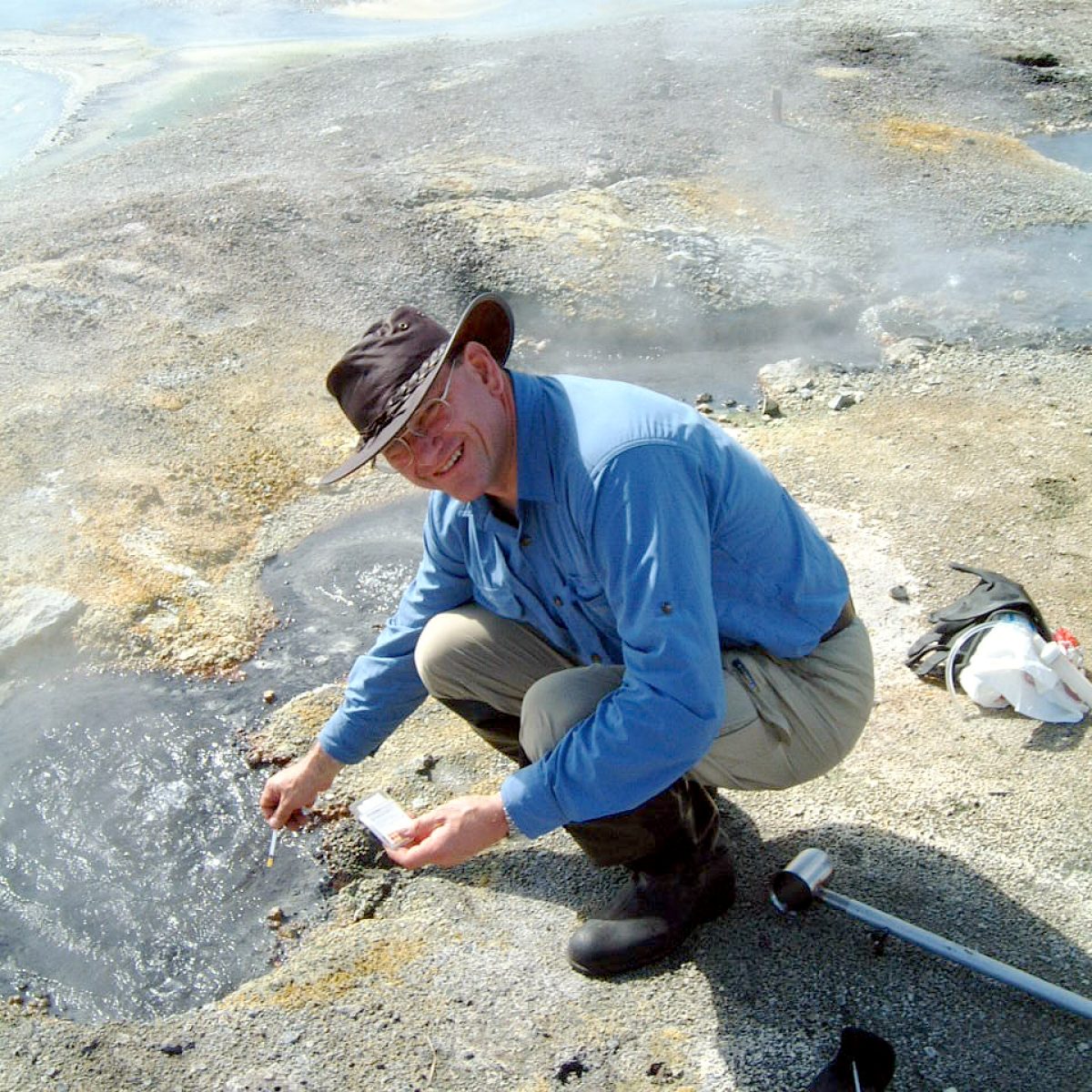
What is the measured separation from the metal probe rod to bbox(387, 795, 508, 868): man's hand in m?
0.76

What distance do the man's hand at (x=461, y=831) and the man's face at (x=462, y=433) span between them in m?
0.58

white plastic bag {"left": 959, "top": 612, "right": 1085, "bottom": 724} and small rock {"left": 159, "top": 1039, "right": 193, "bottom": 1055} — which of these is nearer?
small rock {"left": 159, "top": 1039, "right": 193, "bottom": 1055}

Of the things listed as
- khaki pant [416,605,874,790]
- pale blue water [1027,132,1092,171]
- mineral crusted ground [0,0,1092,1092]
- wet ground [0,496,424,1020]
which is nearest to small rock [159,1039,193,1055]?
mineral crusted ground [0,0,1092,1092]

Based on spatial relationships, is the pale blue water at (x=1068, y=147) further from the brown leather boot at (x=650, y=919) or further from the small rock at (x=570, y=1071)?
the small rock at (x=570, y=1071)

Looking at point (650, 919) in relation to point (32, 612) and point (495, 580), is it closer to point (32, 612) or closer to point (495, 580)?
point (495, 580)

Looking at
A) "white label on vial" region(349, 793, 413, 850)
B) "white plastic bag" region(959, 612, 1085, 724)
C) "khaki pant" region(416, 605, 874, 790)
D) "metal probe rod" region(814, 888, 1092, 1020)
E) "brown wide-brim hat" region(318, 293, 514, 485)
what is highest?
"brown wide-brim hat" region(318, 293, 514, 485)

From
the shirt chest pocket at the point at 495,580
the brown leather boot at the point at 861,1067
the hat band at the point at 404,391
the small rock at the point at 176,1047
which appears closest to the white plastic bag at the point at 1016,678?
the brown leather boot at the point at 861,1067

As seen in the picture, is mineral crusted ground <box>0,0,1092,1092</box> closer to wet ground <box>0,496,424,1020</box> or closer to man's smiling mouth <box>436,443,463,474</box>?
wet ground <box>0,496,424,1020</box>

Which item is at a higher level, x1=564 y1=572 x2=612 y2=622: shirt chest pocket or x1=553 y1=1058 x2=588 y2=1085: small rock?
x1=564 y1=572 x2=612 y2=622: shirt chest pocket

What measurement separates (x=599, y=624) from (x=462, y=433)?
0.53 m

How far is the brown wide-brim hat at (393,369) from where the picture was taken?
1952mm

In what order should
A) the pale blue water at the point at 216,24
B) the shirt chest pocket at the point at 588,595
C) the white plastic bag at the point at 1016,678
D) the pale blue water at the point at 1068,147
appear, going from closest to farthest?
the shirt chest pocket at the point at 588,595, the white plastic bag at the point at 1016,678, the pale blue water at the point at 1068,147, the pale blue water at the point at 216,24

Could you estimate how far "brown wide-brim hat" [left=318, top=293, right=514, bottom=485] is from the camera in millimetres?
1952

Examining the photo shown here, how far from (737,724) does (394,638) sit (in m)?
0.82
